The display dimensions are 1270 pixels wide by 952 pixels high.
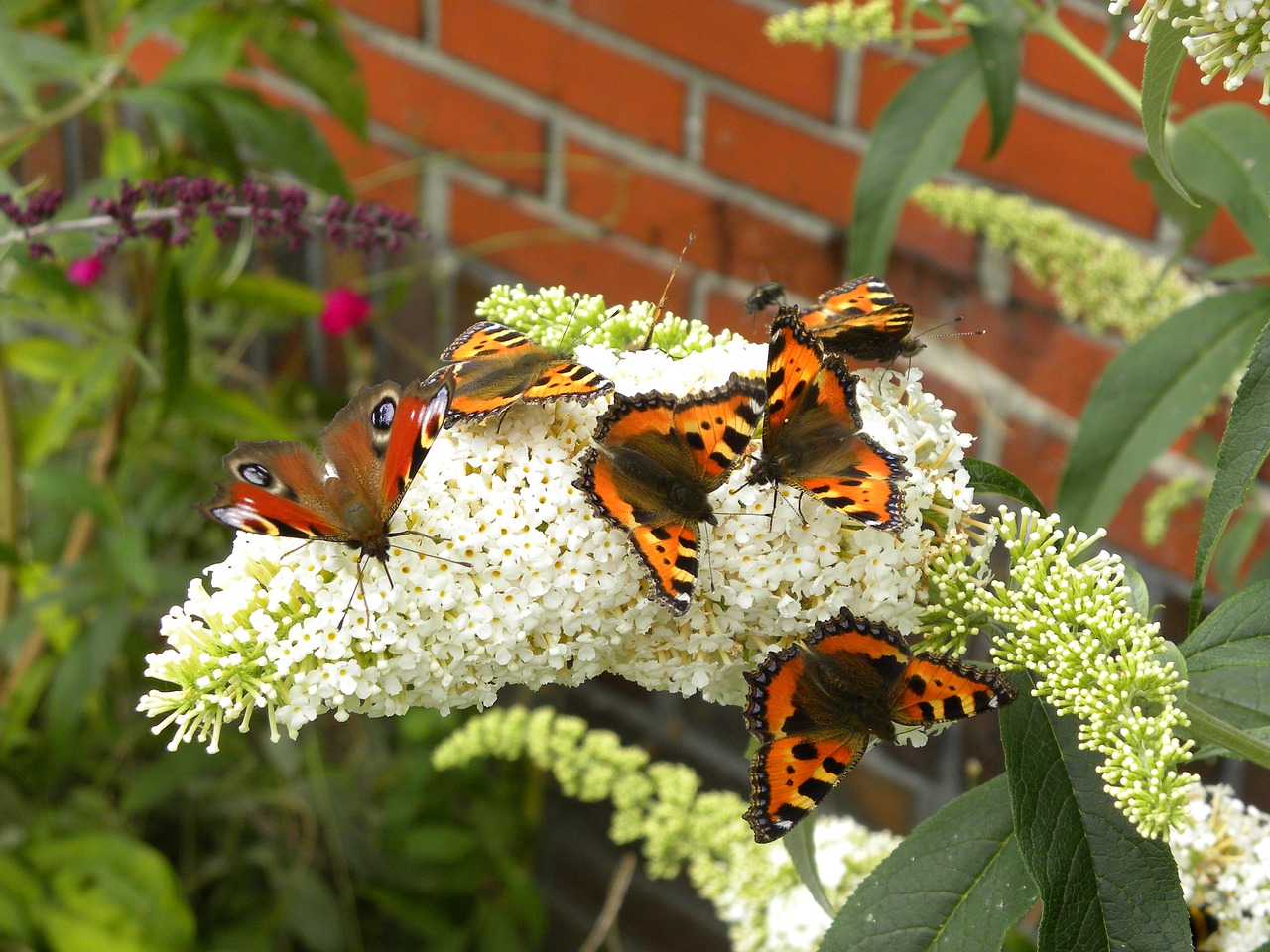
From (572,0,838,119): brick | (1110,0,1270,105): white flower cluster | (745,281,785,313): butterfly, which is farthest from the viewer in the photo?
(572,0,838,119): brick

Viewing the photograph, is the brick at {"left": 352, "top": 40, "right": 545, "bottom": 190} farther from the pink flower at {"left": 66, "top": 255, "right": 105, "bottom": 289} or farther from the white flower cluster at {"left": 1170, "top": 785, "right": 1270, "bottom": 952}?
the white flower cluster at {"left": 1170, "top": 785, "right": 1270, "bottom": 952}

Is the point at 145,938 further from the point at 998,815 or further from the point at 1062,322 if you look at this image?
the point at 1062,322

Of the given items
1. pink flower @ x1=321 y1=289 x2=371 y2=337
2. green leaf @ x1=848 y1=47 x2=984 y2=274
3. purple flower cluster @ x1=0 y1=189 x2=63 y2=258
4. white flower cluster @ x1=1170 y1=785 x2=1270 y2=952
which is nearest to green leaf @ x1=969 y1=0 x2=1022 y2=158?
green leaf @ x1=848 y1=47 x2=984 y2=274

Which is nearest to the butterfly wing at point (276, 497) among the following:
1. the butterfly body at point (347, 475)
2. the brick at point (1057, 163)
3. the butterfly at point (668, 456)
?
the butterfly body at point (347, 475)

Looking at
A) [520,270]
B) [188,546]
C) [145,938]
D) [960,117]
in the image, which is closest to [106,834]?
[145,938]

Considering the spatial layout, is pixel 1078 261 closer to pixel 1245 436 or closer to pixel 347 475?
pixel 1245 436

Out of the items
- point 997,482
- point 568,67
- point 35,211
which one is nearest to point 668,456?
point 997,482
